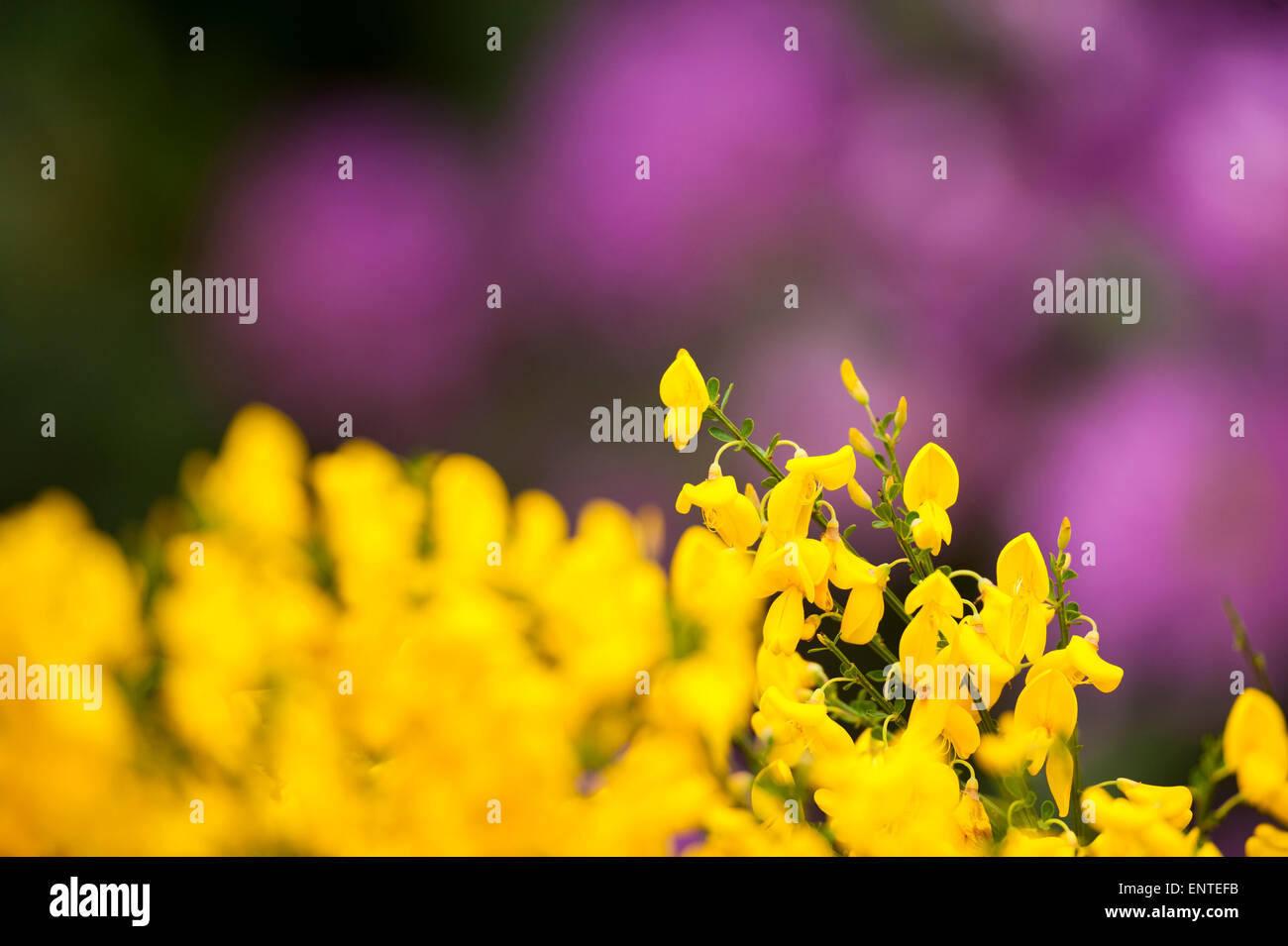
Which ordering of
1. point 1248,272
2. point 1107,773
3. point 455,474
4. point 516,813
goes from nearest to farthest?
point 516,813 → point 455,474 → point 1107,773 → point 1248,272

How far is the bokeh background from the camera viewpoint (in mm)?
587

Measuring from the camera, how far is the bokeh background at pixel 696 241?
587 millimetres

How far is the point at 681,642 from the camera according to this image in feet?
0.96

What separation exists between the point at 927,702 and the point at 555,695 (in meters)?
0.10

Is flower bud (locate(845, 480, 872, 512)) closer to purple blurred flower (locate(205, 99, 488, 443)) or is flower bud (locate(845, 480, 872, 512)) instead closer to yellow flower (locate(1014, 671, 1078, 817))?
yellow flower (locate(1014, 671, 1078, 817))

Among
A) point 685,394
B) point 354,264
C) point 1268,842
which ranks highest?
point 354,264

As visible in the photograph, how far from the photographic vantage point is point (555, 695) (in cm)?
27

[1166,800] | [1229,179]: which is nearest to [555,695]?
[1166,800]

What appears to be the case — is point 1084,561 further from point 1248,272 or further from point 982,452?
point 1248,272

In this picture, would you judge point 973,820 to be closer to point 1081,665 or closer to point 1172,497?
point 1081,665

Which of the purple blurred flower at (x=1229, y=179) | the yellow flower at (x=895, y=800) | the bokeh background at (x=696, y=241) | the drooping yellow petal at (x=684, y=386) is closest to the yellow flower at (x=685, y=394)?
the drooping yellow petal at (x=684, y=386)

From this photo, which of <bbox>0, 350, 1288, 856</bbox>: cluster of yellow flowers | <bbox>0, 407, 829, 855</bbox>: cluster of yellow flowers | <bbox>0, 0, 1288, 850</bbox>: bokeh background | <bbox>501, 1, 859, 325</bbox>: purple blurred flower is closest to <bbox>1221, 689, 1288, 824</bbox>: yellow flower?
<bbox>0, 350, 1288, 856</bbox>: cluster of yellow flowers
